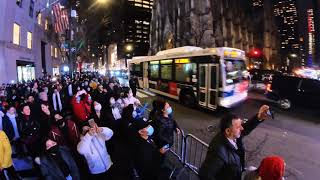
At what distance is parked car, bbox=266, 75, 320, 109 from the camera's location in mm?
16906

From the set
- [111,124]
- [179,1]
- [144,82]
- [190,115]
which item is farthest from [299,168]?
[179,1]

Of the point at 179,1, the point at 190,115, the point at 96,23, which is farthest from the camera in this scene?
the point at 179,1

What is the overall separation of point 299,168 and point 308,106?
9.44 meters

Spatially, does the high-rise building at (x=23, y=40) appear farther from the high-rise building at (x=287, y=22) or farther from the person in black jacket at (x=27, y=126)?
the high-rise building at (x=287, y=22)

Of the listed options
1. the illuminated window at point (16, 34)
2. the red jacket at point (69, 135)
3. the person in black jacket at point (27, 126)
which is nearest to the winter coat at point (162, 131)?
the red jacket at point (69, 135)

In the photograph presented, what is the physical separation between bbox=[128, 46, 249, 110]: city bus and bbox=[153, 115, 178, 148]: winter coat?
368 inches

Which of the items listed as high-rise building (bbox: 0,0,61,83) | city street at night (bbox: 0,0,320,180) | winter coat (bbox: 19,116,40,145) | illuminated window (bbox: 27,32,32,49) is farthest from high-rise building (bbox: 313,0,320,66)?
winter coat (bbox: 19,116,40,145)

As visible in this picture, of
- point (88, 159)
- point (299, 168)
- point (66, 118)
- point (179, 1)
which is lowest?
point (299, 168)

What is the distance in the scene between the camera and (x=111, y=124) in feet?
24.8

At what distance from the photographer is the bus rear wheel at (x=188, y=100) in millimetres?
18481

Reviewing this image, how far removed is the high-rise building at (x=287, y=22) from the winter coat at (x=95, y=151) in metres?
142

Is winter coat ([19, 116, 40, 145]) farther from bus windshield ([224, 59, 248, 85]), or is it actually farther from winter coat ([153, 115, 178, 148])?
bus windshield ([224, 59, 248, 85])

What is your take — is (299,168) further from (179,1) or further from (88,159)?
(179,1)

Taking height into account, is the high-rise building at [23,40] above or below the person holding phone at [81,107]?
above
